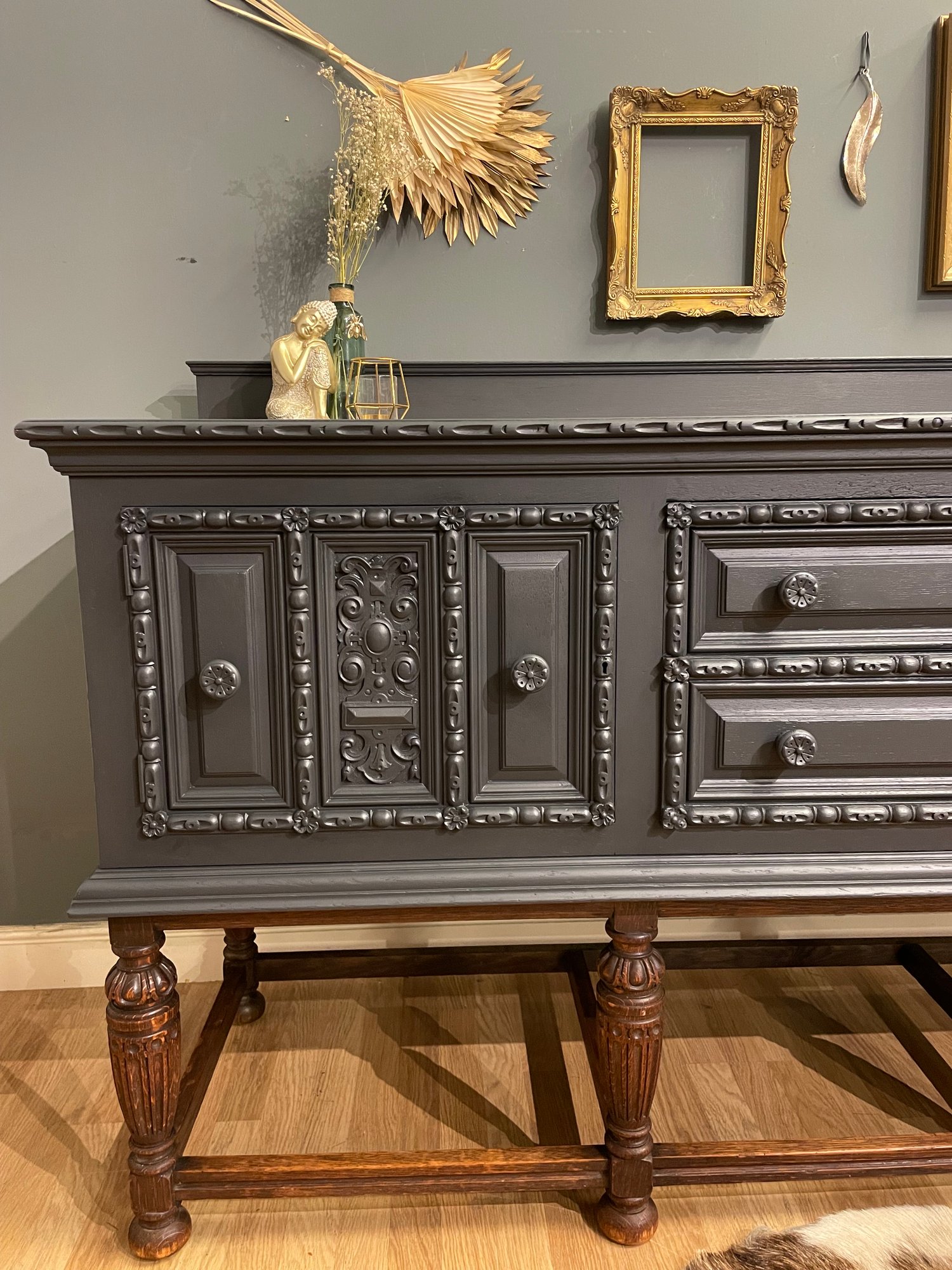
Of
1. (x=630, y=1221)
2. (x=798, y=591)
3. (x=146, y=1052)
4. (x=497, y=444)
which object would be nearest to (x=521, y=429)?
(x=497, y=444)

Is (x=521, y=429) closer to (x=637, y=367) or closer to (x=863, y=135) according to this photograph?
(x=637, y=367)

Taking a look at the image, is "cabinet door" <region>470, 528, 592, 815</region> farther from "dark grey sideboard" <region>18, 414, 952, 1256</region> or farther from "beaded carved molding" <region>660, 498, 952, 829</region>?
"beaded carved molding" <region>660, 498, 952, 829</region>

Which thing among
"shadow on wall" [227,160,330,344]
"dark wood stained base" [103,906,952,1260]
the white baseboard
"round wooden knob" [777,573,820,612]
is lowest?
the white baseboard

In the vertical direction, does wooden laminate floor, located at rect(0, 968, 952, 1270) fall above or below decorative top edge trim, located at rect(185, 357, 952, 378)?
below

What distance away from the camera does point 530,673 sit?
0.99m

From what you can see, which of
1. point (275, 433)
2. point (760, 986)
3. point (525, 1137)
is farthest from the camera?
point (760, 986)

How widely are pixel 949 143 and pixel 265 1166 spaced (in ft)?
6.31

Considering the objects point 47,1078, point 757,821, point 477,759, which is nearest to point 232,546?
point 477,759

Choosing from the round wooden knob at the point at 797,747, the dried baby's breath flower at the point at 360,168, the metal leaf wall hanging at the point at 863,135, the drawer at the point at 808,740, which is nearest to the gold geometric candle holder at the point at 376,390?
the dried baby's breath flower at the point at 360,168

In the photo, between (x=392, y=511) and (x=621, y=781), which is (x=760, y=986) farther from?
(x=392, y=511)

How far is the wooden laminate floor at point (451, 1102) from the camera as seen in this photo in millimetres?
1126

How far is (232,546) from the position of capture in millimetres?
974

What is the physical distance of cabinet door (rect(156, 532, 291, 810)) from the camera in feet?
3.19

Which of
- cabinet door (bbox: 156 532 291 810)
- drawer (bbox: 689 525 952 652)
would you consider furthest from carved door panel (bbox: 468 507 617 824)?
cabinet door (bbox: 156 532 291 810)
